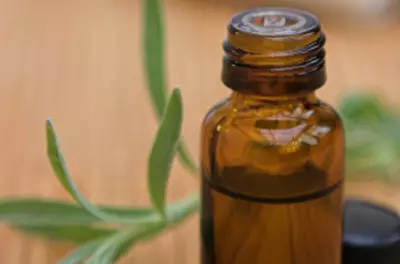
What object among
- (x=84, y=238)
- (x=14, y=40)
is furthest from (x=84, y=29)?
(x=84, y=238)

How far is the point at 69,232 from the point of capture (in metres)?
0.47

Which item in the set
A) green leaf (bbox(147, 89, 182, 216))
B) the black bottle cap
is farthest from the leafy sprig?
the black bottle cap

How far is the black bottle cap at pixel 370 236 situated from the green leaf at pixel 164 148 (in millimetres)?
119

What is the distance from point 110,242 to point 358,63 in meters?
0.42

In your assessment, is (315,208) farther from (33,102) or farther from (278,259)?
(33,102)

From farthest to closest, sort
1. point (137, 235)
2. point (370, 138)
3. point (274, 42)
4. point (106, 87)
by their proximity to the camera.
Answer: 1. point (106, 87)
2. point (370, 138)
3. point (137, 235)
4. point (274, 42)

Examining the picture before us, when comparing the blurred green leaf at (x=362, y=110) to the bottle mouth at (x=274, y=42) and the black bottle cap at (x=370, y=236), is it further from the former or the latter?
the bottle mouth at (x=274, y=42)

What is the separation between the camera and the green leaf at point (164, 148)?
0.39 metres

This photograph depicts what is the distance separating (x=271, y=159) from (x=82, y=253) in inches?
5.5

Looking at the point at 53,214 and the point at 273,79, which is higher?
the point at 273,79

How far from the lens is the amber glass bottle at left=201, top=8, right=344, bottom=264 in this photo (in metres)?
0.38

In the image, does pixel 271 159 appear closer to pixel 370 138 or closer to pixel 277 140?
pixel 277 140

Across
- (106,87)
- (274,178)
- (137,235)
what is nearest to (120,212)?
(137,235)

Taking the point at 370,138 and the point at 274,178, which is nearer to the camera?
the point at 274,178
